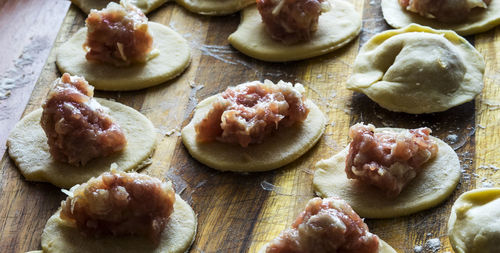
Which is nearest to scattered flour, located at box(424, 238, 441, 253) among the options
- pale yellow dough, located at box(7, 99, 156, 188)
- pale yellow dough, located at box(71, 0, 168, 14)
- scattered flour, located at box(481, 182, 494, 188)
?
scattered flour, located at box(481, 182, 494, 188)

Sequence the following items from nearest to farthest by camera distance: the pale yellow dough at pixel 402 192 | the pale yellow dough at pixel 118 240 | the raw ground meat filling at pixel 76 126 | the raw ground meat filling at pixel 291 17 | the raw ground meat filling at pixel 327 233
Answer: the raw ground meat filling at pixel 327 233
the pale yellow dough at pixel 118 240
the pale yellow dough at pixel 402 192
the raw ground meat filling at pixel 76 126
the raw ground meat filling at pixel 291 17

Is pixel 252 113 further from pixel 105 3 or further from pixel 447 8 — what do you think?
pixel 105 3

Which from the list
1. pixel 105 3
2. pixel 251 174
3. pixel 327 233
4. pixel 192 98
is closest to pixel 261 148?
pixel 251 174

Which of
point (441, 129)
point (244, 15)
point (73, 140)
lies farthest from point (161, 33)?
point (441, 129)

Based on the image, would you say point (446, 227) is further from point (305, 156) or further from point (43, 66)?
point (43, 66)

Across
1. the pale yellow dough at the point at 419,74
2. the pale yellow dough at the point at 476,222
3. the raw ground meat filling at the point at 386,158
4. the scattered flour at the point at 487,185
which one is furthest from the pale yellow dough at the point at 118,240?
the scattered flour at the point at 487,185

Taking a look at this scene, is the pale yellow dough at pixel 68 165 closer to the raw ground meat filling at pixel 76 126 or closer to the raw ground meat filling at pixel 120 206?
the raw ground meat filling at pixel 76 126

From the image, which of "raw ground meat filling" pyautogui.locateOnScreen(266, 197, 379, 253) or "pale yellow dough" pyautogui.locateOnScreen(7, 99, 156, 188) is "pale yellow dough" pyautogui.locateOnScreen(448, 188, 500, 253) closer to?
"raw ground meat filling" pyautogui.locateOnScreen(266, 197, 379, 253)
